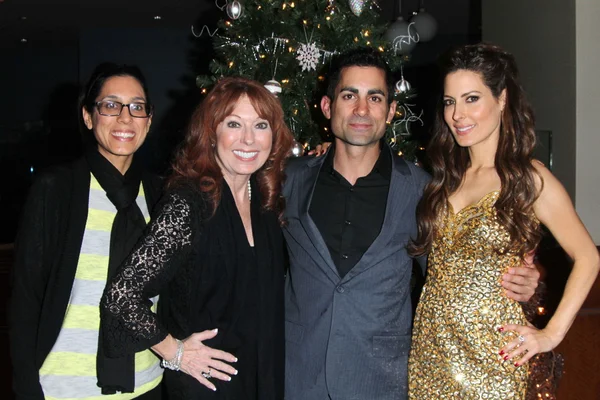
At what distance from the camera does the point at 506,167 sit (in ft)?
7.03

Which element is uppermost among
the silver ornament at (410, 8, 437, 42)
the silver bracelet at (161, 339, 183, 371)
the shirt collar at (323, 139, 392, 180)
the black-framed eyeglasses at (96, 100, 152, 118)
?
the silver ornament at (410, 8, 437, 42)

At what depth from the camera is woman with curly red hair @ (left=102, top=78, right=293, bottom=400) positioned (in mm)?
1870

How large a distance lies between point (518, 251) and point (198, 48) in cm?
855

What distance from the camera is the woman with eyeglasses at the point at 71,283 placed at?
196cm

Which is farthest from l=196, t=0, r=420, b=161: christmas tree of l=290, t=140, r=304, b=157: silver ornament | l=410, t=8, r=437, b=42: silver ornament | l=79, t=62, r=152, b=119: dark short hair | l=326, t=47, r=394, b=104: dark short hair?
l=410, t=8, r=437, b=42: silver ornament

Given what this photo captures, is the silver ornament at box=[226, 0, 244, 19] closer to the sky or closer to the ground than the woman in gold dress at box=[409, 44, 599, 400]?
closer to the sky

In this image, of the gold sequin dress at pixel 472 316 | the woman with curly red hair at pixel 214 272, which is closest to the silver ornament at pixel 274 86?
the woman with curly red hair at pixel 214 272

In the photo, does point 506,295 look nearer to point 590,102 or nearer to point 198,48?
point 590,102

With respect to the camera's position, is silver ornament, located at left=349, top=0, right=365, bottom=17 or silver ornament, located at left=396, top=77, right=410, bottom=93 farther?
silver ornament, located at left=396, top=77, right=410, bottom=93

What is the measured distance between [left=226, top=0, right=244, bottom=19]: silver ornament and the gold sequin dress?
6.01 ft

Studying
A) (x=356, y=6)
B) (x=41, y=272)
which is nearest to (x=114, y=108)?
(x=41, y=272)

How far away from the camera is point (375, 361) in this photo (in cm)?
217

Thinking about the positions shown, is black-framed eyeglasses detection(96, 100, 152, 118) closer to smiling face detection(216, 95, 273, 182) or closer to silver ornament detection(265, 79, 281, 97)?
smiling face detection(216, 95, 273, 182)

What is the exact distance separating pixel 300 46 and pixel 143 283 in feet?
6.37
